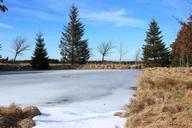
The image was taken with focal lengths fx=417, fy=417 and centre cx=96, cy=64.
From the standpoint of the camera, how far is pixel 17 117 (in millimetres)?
8914

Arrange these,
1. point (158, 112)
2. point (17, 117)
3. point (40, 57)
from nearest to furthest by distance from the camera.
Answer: point (158, 112) < point (17, 117) < point (40, 57)

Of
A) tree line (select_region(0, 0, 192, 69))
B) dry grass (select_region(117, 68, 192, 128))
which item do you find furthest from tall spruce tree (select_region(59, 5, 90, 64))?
dry grass (select_region(117, 68, 192, 128))

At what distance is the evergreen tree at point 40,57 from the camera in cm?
5569

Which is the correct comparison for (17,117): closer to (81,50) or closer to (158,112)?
(158,112)

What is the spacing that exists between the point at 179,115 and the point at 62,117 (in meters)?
2.66

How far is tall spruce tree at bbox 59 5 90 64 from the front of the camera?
6950 cm

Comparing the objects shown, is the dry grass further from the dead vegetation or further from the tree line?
the tree line

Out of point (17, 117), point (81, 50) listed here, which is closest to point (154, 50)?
point (81, 50)

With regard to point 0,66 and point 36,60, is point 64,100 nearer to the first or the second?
point 0,66

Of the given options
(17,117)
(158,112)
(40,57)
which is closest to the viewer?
(158,112)

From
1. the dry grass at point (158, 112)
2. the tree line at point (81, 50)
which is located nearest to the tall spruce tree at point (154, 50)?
the tree line at point (81, 50)

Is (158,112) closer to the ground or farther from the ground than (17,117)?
farther from the ground

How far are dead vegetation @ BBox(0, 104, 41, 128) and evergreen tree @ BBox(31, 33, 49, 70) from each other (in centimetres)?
4607

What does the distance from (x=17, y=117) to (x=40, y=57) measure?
4821 cm
